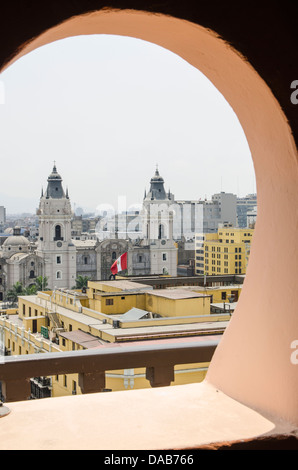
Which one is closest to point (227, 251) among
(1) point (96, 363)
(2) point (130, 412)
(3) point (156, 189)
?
(3) point (156, 189)

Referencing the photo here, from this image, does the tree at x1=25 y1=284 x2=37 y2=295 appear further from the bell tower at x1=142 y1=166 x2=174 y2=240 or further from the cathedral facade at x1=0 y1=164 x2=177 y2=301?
the bell tower at x1=142 y1=166 x2=174 y2=240

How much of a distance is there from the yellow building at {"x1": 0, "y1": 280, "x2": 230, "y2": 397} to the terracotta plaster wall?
4082 millimetres

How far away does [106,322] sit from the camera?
8.47m

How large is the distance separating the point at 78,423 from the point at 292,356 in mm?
341

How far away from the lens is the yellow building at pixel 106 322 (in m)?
6.57

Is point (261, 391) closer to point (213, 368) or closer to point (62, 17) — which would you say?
point (213, 368)

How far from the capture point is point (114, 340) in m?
6.62

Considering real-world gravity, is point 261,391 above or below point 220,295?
above

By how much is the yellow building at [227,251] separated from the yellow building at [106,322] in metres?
10.3

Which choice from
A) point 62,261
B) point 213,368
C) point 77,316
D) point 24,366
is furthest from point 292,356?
point 62,261

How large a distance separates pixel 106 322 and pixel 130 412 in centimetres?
760

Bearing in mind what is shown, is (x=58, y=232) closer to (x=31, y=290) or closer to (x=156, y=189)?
(x=31, y=290)

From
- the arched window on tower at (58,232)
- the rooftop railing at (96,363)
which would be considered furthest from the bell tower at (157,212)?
the rooftop railing at (96,363)
